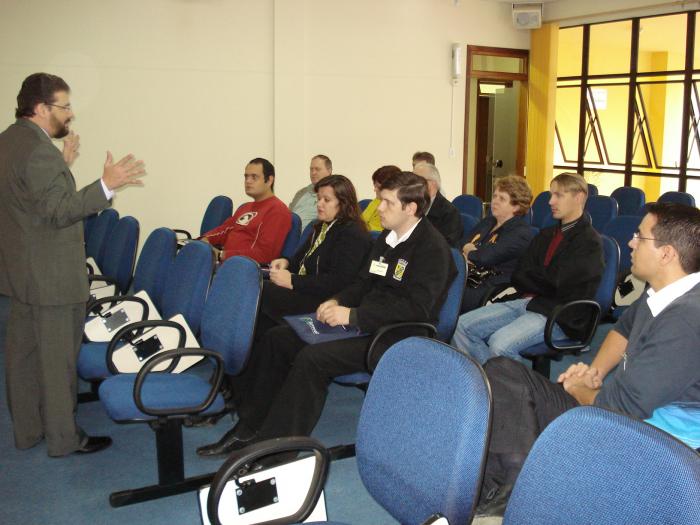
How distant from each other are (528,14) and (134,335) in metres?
7.90

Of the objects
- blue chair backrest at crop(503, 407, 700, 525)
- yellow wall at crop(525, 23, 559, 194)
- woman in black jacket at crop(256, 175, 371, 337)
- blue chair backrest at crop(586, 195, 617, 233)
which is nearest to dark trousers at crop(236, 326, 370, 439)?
woman in black jacket at crop(256, 175, 371, 337)

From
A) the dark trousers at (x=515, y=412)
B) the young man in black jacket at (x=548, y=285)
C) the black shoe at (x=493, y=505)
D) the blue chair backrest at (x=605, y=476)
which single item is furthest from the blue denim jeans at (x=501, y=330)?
the blue chair backrest at (x=605, y=476)

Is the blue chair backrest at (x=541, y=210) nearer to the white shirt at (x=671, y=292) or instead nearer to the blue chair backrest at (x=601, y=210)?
the blue chair backrest at (x=601, y=210)

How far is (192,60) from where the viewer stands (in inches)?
295

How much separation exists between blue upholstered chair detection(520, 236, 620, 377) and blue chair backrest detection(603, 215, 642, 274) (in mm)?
1222

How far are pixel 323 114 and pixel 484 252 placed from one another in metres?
4.60

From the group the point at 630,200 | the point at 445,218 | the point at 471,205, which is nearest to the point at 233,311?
the point at 445,218

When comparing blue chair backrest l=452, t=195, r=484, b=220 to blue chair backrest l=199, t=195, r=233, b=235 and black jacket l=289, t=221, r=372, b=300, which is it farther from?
black jacket l=289, t=221, r=372, b=300

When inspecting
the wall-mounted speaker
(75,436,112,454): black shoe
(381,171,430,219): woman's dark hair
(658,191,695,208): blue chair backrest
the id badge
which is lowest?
(75,436,112,454): black shoe

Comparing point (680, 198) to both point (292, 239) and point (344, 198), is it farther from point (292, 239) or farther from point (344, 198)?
point (344, 198)

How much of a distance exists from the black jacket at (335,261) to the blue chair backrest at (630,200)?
424cm

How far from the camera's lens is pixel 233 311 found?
2826 mm

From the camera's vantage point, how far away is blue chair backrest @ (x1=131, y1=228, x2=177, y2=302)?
12.0 feet

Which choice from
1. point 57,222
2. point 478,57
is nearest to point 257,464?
point 57,222
